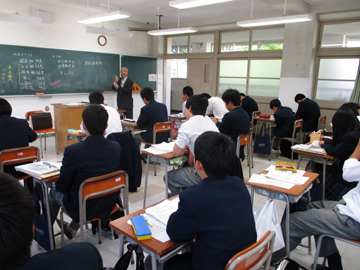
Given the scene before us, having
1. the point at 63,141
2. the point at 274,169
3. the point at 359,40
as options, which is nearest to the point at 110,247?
the point at 274,169

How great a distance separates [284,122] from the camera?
17.4ft

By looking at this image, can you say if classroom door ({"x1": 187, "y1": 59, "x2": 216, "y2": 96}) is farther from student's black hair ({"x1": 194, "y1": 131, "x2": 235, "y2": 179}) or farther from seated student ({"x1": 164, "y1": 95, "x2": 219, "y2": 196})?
student's black hair ({"x1": 194, "y1": 131, "x2": 235, "y2": 179})

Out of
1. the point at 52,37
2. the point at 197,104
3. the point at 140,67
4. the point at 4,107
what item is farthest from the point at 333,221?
the point at 140,67

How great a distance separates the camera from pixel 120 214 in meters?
2.53

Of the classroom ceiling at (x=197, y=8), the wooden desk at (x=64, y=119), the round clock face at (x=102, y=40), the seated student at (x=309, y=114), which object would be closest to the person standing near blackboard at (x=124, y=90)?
the round clock face at (x=102, y=40)

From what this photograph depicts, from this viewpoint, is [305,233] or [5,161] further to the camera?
[5,161]

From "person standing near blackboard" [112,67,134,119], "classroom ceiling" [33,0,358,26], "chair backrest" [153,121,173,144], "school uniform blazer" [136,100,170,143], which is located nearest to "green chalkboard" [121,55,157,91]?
"person standing near blackboard" [112,67,134,119]

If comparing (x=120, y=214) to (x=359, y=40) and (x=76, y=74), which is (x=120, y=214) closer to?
(x=76, y=74)

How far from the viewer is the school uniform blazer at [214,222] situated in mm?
1223

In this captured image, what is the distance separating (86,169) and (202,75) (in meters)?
6.97

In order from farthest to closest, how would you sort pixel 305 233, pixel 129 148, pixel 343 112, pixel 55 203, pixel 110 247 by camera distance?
pixel 129 148 → pixel 343 112 → pixel 110 247 → pixel 55 203 → pixel 305 233

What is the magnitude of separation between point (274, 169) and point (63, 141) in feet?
14.3

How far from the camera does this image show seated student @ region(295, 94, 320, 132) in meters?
5.42

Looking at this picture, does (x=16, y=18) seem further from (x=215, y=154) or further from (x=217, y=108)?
(x=215, y=154)
